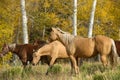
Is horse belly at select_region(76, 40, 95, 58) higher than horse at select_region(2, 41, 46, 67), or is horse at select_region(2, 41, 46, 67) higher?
horse belly at select_region(76, 40, 95, 58)

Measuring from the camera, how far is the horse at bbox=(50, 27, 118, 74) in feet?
44.5

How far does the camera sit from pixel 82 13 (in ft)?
109

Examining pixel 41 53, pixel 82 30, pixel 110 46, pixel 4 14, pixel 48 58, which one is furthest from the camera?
pixel 82 30

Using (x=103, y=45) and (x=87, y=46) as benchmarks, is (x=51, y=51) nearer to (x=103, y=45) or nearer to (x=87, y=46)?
(x=87, y=46)

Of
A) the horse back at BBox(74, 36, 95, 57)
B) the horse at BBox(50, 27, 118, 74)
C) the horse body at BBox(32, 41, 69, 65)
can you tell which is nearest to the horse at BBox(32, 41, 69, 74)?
the horse body at BBox(32, 41, 69, 65)

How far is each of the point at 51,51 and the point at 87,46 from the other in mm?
Answer: 1833

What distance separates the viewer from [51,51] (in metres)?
15.0

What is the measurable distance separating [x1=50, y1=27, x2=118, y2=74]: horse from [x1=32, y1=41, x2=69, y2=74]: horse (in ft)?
3.44

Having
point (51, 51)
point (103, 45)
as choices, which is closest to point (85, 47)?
point (103, 45)

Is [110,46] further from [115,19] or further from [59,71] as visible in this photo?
[115,19]

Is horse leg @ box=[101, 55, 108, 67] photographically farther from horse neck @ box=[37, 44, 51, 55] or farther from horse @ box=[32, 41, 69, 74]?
horse neck @ box=[37, 44, 51, 55]

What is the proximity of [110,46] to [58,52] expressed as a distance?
2581 mm

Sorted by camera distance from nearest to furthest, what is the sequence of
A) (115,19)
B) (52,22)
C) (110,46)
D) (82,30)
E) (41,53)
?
1. (110,46)
2. (41,53)
3. (52,22)
4. (82,30)
5. (115,19)

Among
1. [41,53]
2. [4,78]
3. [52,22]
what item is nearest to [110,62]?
[41,53]
